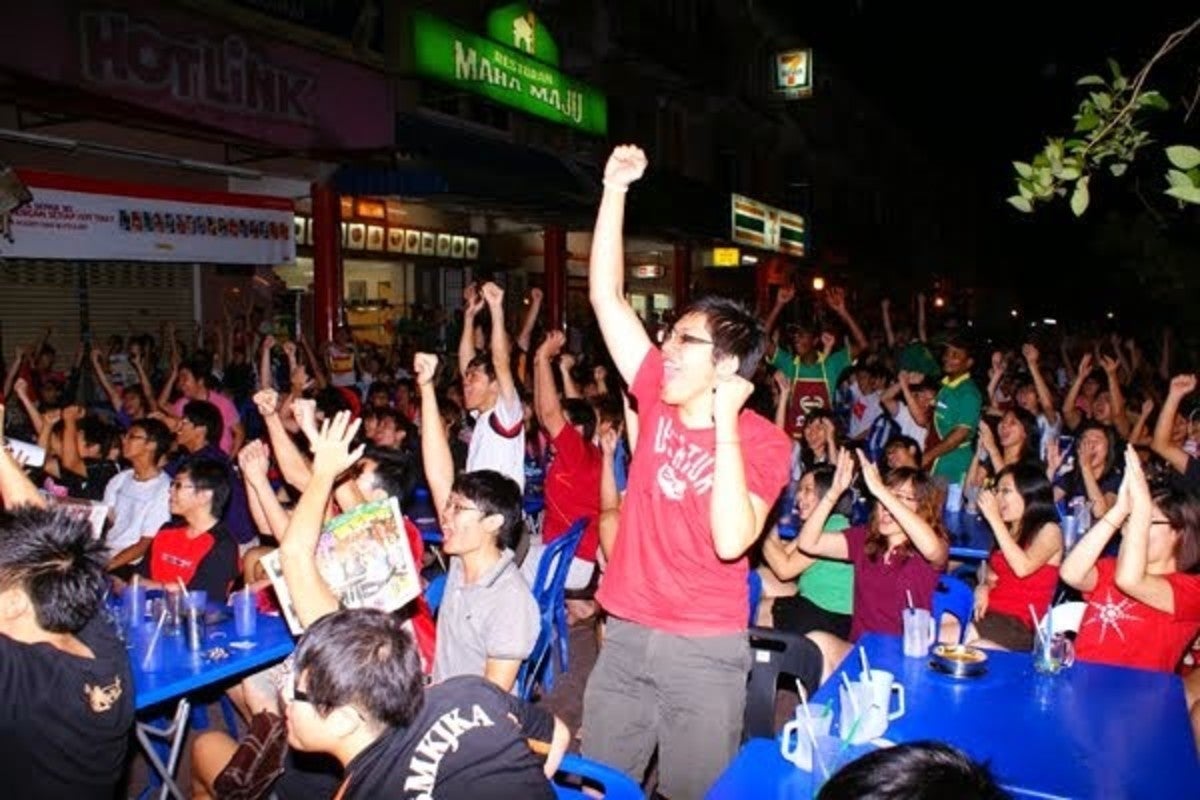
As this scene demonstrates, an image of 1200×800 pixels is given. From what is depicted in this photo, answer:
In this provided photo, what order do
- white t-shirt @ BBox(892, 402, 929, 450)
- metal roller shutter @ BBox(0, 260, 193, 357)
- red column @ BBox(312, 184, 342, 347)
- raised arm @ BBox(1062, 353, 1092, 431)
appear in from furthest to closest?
red column @ BBox(312, 184, 342, 347)
metal roller shutter @ BBox(0, 260, 193, 357)
raised arm @ BBox(1062, 353, 1092, 431)
white t-shirt @ BBox(892, 402, 929, 450)

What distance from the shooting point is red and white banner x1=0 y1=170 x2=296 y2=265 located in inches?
404

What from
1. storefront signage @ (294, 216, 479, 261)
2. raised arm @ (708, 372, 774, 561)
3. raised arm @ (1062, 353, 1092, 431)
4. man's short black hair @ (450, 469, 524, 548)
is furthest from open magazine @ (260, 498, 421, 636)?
storefront signage @ (294, 216, 479, 261)

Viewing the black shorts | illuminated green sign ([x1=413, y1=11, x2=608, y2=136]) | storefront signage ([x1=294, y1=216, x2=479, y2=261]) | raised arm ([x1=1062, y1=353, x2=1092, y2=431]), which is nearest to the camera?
the black shorts

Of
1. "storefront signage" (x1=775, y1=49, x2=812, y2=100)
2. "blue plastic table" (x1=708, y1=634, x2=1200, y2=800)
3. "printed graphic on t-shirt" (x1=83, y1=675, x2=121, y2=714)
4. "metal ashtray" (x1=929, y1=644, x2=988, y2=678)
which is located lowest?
"blue plastic table" (x1=708, y1=634, x2=1200, y2=800)

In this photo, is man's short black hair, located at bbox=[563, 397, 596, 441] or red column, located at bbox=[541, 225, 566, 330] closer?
man's short black hair, located at bbox=[563, 397, 596, 441]

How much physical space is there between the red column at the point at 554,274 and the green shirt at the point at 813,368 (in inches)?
337

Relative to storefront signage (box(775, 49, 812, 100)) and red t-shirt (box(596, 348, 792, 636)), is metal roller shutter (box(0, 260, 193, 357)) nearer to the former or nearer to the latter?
red t-shirt (box(596, 348, 792, 636))

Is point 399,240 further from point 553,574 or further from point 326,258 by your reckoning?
point 553,574

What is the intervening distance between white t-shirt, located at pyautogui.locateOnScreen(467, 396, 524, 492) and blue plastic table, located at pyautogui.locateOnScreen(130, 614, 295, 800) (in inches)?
78.1

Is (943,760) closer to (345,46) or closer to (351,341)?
(351,341)

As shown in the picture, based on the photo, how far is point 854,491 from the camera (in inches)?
293

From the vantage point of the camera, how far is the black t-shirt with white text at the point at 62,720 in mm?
3041

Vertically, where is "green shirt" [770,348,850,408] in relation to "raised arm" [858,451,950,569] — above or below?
above

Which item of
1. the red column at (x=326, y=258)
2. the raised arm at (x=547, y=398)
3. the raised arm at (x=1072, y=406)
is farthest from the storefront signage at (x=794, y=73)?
the raised arm at (x=547, y=398)
